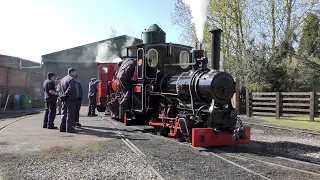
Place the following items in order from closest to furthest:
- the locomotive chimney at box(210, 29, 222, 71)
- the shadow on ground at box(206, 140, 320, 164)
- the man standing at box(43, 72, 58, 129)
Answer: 1. the shadow on ground at box(206, 140, 320, 164)
2. the locomotive chimney at box(210, 29, 222, 71)
3. the man standing at box(43, 72, 58, 129)

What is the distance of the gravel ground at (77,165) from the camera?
470 cm

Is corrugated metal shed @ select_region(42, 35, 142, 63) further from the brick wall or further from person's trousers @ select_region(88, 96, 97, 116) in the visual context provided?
person's trousers @ select_region(88, 96, 97, 116)

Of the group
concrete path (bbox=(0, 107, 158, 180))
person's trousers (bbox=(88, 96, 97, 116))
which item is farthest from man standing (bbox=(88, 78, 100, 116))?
concrete path (bbox=(0, 107, 158, 180))

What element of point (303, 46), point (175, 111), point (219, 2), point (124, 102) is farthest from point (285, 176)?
point (219, 2)

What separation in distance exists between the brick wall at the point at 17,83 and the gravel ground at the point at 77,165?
16659 millimetres

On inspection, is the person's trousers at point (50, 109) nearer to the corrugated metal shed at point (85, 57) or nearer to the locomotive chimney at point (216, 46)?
the locomotive chimney at point (216, 46)

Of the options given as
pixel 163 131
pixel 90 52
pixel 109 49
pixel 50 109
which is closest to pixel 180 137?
pixel 163 131

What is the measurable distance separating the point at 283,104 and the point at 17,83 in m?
19.0

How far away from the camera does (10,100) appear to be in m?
21.1

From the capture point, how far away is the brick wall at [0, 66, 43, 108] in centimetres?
2121

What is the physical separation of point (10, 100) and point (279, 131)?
57.7ft

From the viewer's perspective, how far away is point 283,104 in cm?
1484

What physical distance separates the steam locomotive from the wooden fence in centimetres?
679

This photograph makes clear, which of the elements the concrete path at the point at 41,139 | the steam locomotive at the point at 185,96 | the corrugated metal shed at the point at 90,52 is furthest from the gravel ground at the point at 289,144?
the corrugated metal shed at the point at 90,52
